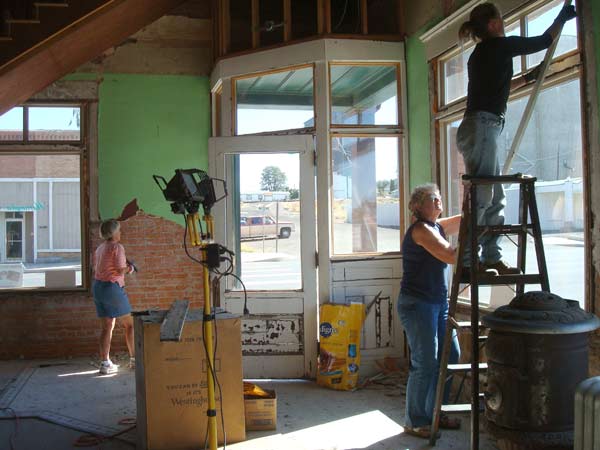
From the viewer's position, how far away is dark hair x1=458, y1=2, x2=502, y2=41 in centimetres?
301

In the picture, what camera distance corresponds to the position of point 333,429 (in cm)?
398

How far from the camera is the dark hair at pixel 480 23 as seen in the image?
9.89 ft

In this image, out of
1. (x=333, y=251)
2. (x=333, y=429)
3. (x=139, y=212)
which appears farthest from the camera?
(x=139, y=212)

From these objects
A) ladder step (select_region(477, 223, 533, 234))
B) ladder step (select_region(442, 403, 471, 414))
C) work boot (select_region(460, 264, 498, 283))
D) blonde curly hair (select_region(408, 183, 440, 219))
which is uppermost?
blonde curly hair (select_region(408, 183, 440, 219))

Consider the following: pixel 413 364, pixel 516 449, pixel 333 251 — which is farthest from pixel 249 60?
pixel 516 449

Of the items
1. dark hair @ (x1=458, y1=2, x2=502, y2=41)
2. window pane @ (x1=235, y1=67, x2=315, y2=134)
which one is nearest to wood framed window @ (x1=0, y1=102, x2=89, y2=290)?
window pane @ (x1=235, y1=67, x2=315, y2=134)

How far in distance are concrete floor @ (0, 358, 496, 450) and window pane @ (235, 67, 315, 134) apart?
2.36m

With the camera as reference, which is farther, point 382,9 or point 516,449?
point 382,9

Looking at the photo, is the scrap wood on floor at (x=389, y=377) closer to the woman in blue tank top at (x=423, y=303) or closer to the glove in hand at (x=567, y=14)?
the woman in blue tank top at (x=423, y=303)

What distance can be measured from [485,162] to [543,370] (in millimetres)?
1076

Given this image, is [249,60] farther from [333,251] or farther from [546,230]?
[546,230]

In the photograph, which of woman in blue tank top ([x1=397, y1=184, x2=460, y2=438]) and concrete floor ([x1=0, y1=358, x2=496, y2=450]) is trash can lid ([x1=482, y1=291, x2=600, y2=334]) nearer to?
woman in blue tank top ([x1=397, y1=184, x2=460, y2=438])

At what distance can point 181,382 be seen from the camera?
11.8ft

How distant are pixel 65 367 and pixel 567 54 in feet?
17.1
